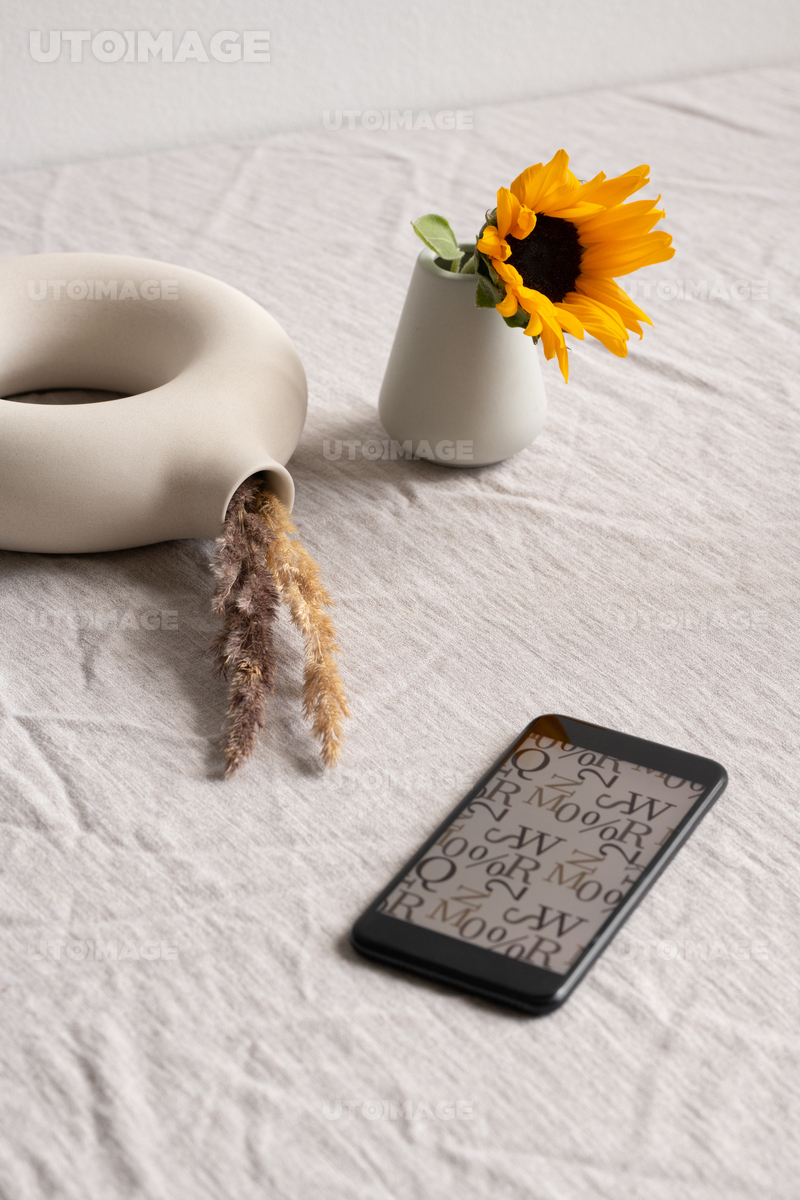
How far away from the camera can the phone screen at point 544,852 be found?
453 millimetres

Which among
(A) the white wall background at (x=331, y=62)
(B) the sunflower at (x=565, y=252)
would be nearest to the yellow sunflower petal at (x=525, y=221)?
(B) the sunflower at (x=565, y=252)

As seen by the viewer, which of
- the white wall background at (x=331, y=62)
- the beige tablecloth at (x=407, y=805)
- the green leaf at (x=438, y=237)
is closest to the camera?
the beige tablecloth at (x=407, y=805)

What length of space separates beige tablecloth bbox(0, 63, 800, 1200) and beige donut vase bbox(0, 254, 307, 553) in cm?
4

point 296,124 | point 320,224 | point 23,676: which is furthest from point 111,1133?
point 296,124

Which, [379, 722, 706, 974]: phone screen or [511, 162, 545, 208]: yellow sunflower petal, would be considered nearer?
[379, 722, 706, 974]: phone screen

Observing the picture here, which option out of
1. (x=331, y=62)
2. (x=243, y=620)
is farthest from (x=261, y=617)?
(x=331, y=62)

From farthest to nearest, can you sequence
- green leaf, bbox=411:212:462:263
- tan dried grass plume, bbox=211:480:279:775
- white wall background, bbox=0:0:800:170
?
white wall background, bbox=0:0:800:170 → green leaf, bbox=411:212:462:263 → tan dried grass plume, bbox=211:480:279:775

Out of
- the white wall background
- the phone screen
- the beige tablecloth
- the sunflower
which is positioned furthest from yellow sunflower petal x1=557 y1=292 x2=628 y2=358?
the white wall background

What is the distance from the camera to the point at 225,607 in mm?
594

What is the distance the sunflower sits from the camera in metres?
0.60

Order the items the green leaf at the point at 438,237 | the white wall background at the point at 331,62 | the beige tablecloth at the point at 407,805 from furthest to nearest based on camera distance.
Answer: the white wall background at the point at 331,62 → the green leaf at the point at 438,237 → the beige tablecloth at the point at 407,805

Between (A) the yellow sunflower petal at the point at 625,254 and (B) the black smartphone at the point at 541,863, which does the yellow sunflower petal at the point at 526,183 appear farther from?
(B) the black smartphone at the point at 541,863

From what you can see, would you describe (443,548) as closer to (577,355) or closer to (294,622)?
(294,622)

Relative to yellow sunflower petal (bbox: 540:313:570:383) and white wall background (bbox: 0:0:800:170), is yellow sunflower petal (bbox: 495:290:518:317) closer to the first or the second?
yellow sunflower petal (bbox: 540:313:570:383)
